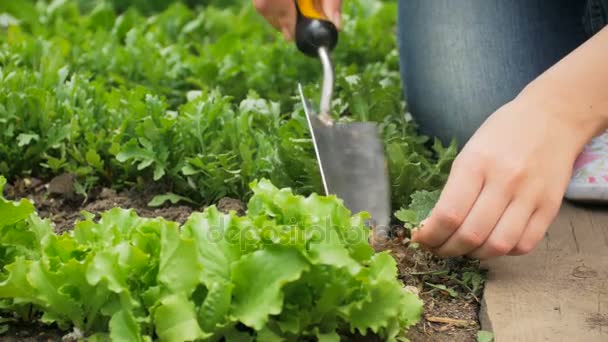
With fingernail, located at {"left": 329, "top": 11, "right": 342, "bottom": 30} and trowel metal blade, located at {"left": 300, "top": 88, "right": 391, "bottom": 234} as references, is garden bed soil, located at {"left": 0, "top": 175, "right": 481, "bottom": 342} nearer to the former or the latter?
trowel metal blade, located at {"left": 300, "top": 88, "right": 391, "bottom": 234}

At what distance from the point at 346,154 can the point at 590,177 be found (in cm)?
69

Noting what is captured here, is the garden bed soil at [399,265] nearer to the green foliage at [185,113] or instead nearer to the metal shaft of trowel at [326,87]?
the green foliage at [185,113]

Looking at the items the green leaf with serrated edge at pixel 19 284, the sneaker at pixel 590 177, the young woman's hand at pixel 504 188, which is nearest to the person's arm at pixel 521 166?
the young woman's hand at pixel 504 188

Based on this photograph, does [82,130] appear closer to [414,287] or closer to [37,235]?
[37,235]

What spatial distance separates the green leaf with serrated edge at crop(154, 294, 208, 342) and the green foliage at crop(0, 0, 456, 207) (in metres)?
0.82

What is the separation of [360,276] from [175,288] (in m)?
0.32

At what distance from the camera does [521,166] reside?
1.83 meters

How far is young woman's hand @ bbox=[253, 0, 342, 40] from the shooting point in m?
2.48

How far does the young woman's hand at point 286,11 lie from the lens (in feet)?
8.15

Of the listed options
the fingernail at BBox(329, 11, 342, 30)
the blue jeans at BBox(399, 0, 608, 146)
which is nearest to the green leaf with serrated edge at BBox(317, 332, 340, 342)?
the fingernail at BBox(329, 11, 342, 30)

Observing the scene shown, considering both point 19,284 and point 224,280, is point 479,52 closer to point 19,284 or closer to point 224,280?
point 224,280

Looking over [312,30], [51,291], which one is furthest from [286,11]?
[51,291]

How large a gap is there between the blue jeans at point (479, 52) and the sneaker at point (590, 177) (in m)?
0.36

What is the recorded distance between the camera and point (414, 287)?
2.00 m
